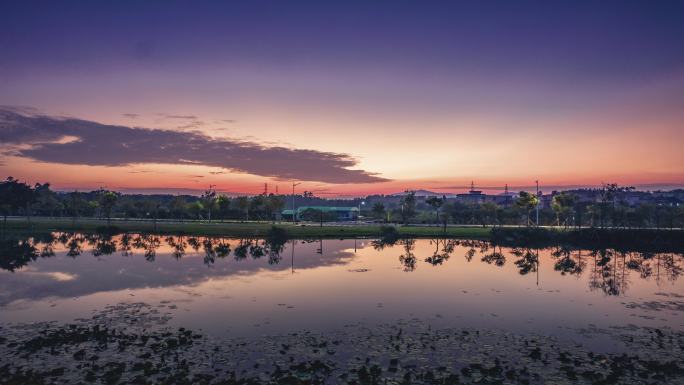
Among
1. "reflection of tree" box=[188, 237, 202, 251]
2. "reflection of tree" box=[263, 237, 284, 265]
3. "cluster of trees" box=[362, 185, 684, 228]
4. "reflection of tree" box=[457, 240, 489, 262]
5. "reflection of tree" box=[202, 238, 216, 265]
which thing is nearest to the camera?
"reflection of tree" box=[202, 238, 216, 265]

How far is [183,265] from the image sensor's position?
60.5 meters

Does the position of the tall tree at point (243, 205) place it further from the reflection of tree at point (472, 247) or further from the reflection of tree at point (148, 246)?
the reflection of tree at point (472, 247)

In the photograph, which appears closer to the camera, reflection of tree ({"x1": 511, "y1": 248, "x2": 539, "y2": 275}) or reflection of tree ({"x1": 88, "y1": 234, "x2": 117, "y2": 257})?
reflection of tree ({"x1": 511, "y1": 248, "x2": 539, "y2": 275})

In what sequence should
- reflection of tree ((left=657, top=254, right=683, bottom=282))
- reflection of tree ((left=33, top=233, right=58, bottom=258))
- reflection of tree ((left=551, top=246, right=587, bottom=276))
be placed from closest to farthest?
reflection of tree ((left=657, top=254, right=683, bottom=282)), reflection of tree ((left=551, top=246, right=587, bottom=276)), reflection of tree ((left=33, top=233, right=58, bottom=258))

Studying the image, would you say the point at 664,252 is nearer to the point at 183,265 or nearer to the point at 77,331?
the point at 183,265

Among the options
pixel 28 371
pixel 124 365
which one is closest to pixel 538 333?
pixel 124 365

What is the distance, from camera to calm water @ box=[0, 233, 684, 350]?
1323 inches

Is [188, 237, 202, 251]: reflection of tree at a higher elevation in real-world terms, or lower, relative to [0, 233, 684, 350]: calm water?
higher

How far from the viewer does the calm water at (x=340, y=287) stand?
3359 cm

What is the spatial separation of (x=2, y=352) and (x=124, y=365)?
785 centimetres

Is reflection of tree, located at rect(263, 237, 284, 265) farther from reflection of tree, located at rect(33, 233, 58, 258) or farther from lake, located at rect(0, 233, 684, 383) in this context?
reflection of tree, located at rect(33, 233, 58, 258)

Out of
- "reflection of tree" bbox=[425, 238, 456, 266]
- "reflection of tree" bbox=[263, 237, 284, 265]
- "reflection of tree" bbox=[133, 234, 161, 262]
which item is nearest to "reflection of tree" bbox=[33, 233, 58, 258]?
"reflection of tree" bbox=[133, 234, 161, 262]

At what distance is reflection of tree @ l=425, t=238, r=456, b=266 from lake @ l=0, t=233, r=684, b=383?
971mm

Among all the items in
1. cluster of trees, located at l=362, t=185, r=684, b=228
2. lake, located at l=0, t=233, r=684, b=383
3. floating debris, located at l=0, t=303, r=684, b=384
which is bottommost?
floating debris, located at l=0, t=303, r=684, b=384
